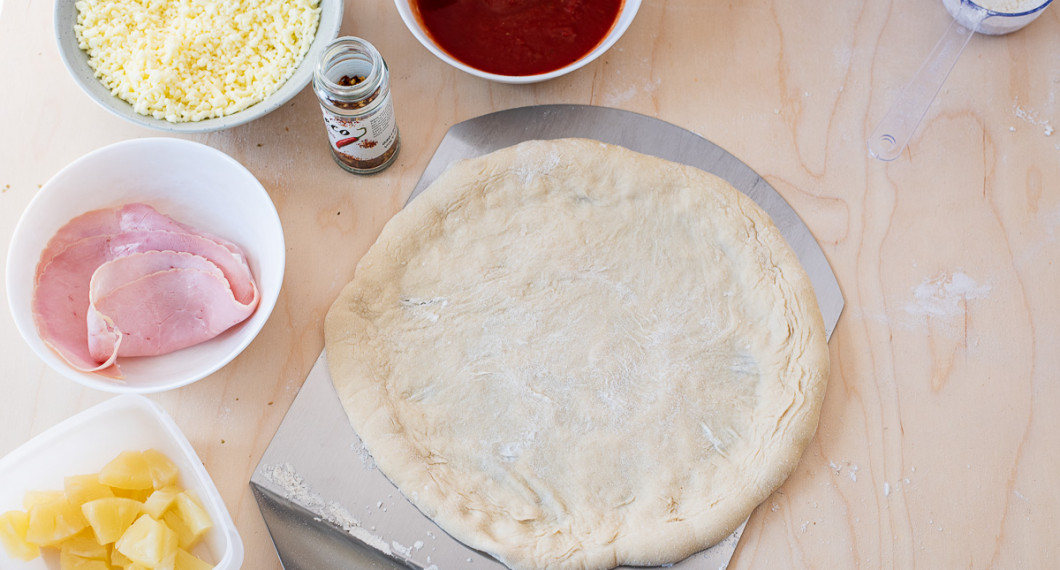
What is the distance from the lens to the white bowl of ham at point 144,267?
4.27 feet

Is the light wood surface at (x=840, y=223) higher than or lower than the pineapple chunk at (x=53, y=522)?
higher

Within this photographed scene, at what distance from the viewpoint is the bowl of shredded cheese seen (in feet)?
4.63

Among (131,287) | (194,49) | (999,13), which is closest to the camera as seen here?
(131,287)

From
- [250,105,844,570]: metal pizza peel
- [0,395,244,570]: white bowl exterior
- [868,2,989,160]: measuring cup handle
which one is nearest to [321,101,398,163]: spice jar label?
[250,105,844,570]: metal pizza peel

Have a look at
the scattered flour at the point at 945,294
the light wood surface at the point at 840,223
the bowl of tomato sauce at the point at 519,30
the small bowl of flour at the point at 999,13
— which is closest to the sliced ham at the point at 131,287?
the light wood surface at the point at 840,223

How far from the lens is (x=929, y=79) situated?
5.10ft

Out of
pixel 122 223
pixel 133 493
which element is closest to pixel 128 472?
pixel 133 493

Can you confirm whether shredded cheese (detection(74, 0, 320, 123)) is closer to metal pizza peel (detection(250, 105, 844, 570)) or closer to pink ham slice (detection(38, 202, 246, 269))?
pink ham slice (detection(38, 202, 246, 269))

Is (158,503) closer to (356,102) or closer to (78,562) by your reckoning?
(78,562)

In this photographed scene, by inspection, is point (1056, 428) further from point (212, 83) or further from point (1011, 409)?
point (212, 83)

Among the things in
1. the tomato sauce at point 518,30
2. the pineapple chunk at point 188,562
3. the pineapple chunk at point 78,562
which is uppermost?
the tomato sauce at point 518,30

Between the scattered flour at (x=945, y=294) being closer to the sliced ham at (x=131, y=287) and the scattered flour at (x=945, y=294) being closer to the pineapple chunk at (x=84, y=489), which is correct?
the sliced ham at (x=131, y=287)

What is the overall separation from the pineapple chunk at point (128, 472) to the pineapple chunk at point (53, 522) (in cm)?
6

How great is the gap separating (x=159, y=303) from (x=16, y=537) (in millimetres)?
403
